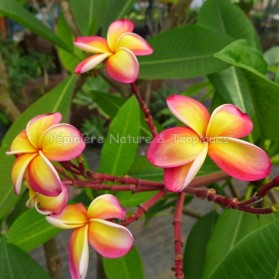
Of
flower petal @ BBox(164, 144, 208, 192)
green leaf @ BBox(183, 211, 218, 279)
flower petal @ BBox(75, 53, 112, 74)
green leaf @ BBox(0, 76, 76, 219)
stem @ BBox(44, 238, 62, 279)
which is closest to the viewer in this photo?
flower petal @ BBox(164, 144, 208, 192)

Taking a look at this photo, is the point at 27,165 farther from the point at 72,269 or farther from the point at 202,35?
the point at 202,35

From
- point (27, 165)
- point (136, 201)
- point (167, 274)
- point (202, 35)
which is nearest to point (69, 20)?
point (202, 35)

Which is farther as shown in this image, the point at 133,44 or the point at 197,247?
the point at 197,247

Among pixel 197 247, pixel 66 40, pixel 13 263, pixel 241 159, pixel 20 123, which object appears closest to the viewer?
pixel 241 159

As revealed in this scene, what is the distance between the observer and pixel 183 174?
345mm

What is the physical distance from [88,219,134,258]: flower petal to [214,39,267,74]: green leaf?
0.78 ft

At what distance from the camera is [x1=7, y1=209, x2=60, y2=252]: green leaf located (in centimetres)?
60

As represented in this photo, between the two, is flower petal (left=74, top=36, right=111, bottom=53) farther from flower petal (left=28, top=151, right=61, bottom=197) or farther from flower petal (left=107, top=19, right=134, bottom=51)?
flower petal (left=28, top=151, right=61, bottom=197)

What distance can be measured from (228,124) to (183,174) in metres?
0.07

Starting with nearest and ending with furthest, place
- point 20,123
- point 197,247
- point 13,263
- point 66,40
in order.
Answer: point 13,263 < point 20,123 < point 197,247 < point 66,40

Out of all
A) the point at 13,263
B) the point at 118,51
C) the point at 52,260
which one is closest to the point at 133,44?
the point at 118,51

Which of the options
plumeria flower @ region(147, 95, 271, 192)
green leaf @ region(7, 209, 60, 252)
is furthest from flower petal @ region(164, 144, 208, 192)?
green leaf @ region(7, 209, 60, 252)

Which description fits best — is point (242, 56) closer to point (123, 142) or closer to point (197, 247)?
point (123, 142)

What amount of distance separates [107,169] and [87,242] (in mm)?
264
